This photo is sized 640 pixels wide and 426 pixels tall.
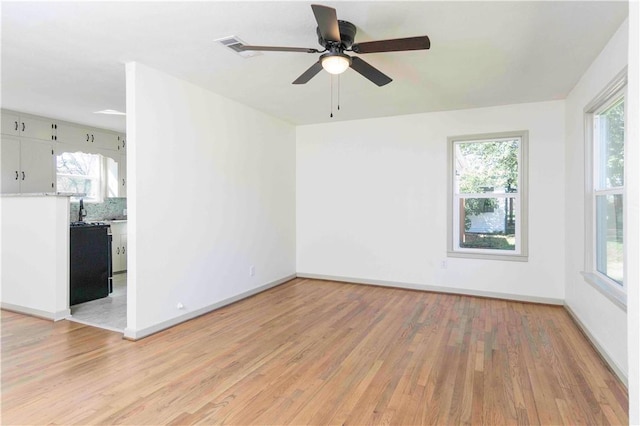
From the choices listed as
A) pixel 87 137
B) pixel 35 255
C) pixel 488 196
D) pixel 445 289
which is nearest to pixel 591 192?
pixel 488 196

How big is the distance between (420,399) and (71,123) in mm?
6248

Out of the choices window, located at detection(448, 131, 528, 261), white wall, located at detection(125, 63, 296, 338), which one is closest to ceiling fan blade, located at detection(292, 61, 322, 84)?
white wall, located at detection(125, 63, 296, 338)

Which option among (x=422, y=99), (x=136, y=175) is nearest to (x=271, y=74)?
(x=136, y=175)

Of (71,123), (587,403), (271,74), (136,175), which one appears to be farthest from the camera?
(71,123)

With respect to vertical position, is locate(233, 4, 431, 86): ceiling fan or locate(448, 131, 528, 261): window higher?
locate(233, 4, 431, 86): ceiling fan

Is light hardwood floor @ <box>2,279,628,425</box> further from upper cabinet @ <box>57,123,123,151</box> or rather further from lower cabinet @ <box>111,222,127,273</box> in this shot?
upper cabinet @ <box>57,123,123,151</box>

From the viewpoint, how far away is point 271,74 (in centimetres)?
351

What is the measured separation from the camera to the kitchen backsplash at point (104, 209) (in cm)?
574

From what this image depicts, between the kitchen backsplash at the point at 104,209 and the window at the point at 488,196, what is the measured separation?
582cm

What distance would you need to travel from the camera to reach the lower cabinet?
5879 millimetres

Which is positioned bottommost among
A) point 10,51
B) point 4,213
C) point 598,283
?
point 598,283

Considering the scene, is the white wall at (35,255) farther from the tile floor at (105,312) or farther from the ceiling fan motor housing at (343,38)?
the ceiling fan motor housing at (343,38)

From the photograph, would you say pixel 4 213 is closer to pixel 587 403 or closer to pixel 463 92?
→ pixel 463 92

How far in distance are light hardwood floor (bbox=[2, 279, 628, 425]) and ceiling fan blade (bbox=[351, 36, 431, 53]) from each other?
90.0 inches
